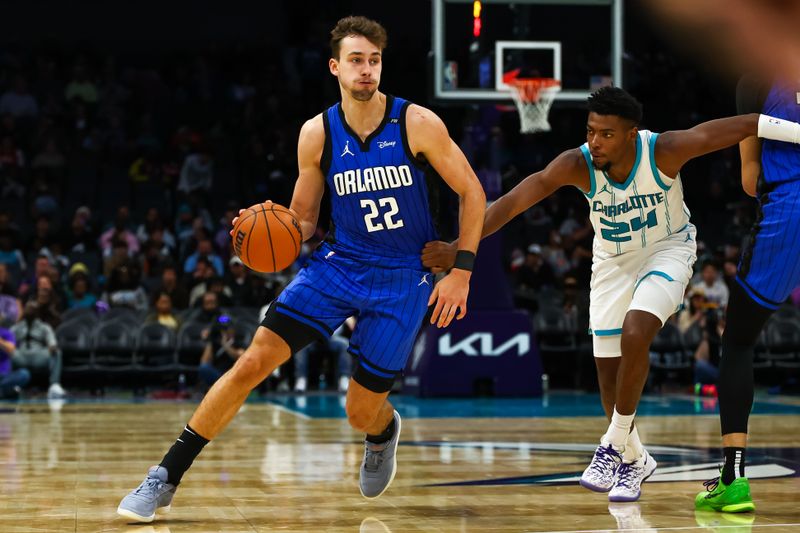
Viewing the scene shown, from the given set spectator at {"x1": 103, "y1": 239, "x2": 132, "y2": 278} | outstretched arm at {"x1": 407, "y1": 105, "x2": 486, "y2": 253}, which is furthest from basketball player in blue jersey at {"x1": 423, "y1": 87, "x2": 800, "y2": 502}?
spectator at {"x1": 103, "y1": 239, "x2": 132, "y2": 278}

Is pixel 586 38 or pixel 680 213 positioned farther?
pixel 586 38

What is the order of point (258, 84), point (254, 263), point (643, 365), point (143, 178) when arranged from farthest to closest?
point (258, 84) < point (143, 178) < point (643, 365) < point (254, 263)

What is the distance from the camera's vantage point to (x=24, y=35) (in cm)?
2144

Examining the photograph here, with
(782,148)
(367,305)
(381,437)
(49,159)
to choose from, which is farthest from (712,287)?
(367,305)

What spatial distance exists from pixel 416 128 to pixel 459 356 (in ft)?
29.2

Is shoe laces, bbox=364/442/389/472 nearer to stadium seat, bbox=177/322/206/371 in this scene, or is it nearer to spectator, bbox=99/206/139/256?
stadium seat, bbox=177/322/206/371

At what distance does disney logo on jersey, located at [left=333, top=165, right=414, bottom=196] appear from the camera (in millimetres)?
4809

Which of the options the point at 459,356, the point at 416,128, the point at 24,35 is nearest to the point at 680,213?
the point at 416,128

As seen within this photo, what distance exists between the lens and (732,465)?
4.95m

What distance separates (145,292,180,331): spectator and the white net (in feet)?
Answer: 16.8

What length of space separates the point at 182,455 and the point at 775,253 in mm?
2603

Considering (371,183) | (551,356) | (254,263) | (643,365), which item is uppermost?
(371,183)

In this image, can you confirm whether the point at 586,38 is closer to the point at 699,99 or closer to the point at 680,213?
the point at 699,99

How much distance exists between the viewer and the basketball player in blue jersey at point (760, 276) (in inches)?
193
